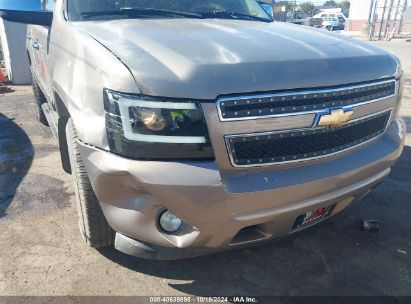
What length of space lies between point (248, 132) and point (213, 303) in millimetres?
1089

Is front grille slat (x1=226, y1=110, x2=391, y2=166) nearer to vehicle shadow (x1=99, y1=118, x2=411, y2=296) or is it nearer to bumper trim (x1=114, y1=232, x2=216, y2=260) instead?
bumper trim (x1=114, y1=232, x2=216, y2=260)

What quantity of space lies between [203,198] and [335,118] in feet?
2.78

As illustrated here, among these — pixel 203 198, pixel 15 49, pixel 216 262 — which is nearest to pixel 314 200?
pixel 203 198

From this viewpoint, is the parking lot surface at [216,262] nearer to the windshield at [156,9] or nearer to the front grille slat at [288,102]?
the front grille slat at [288,102]

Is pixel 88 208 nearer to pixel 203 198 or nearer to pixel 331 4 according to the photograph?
pixel 203 198

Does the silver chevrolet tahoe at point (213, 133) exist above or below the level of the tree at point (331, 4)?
above

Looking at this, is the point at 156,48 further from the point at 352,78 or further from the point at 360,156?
the point at 360,156

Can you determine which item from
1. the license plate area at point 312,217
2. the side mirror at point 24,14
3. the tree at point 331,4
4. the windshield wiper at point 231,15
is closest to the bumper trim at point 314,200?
the license plate area at point 312,217

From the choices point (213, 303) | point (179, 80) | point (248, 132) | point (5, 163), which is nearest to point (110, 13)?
point (179, 80)

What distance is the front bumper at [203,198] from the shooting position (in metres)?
1.86

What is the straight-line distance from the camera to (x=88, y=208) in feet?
7.61

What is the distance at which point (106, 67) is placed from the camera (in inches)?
76.5

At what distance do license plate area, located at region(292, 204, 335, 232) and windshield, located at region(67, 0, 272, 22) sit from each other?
69.8 inches

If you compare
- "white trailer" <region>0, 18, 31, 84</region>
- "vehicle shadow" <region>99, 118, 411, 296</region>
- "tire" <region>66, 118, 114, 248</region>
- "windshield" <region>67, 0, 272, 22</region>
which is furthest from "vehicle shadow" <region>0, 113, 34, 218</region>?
"white trailer" <region>0, 18, 31, 84</region>
